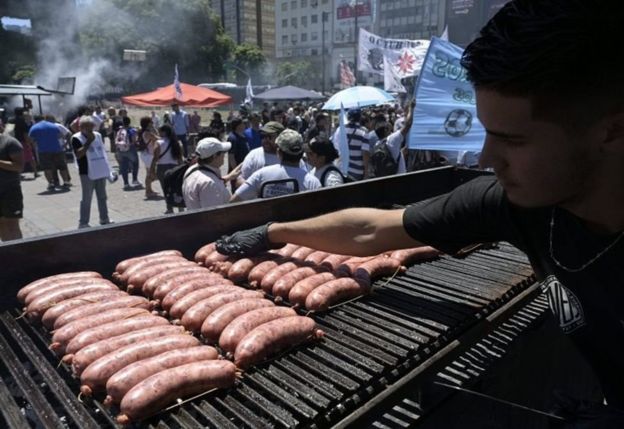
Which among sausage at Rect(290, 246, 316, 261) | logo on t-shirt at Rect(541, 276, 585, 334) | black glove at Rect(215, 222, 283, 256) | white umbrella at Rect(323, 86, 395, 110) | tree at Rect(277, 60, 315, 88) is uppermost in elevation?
tree at Rect(277, 60, 315, 88)

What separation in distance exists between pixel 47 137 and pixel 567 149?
46.0ft

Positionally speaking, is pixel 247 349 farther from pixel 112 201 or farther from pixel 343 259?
pixel 112 201

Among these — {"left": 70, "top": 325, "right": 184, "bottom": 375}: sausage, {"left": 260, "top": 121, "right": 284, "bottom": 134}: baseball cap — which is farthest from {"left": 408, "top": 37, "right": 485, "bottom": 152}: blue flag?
{"left": 70, "top": 325, "right": 184, "bottom": 375}: sausage

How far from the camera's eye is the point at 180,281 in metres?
3.06

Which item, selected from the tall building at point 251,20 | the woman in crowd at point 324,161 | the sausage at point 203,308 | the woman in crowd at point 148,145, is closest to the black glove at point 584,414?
the sausage at point 203,308

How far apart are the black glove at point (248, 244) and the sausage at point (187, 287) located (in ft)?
0.93

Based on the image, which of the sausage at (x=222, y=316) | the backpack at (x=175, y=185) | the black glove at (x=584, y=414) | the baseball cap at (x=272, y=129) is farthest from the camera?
the baseball cap at (x=272, y=129)

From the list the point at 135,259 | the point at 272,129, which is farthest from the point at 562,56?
the point at 272,129

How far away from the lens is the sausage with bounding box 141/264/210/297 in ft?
9.96

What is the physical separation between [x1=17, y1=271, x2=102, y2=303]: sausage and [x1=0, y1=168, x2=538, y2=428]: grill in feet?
0.42

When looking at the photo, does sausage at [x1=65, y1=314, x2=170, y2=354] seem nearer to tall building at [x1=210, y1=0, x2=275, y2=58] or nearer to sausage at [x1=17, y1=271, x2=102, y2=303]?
sausage at [x1=17, y1=271, x2=102, y2=303]

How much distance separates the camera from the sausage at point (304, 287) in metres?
2.96

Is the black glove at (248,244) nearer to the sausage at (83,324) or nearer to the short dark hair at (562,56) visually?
the sausage at (83,324)

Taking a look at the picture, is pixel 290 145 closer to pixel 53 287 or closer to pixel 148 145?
pixel 53 287
